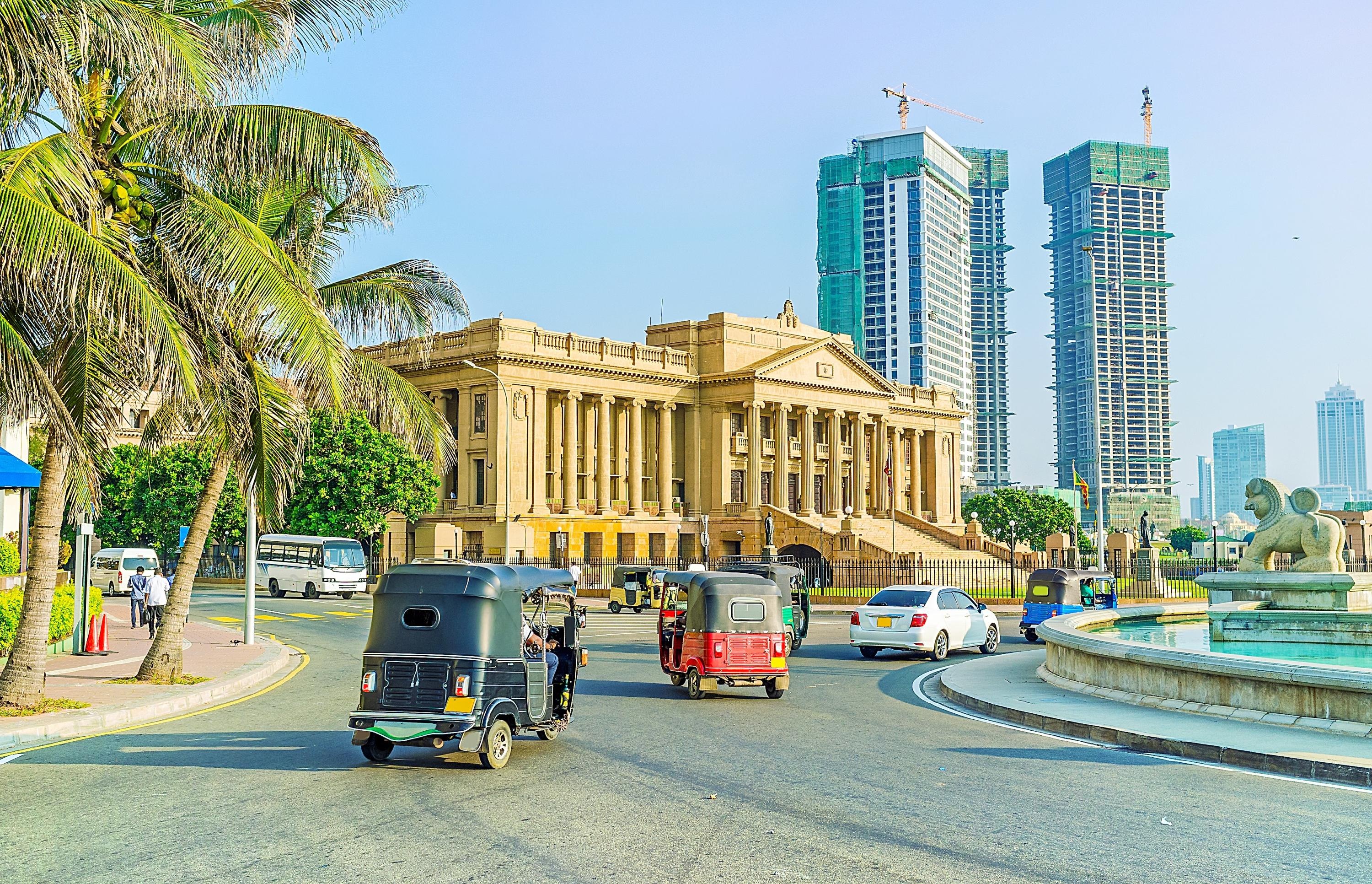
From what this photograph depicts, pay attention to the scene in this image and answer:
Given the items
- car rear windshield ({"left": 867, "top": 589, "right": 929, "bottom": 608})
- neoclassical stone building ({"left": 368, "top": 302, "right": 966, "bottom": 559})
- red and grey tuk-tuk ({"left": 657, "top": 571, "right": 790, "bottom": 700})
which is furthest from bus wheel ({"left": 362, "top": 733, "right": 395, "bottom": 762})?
neoclassical stone building ({"left": 368, "top": 302, "right": 966, "bottom": 559})

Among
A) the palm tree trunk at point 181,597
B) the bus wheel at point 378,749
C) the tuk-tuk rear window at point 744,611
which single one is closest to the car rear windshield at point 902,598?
the tuk-tuk rear window at point 744,611

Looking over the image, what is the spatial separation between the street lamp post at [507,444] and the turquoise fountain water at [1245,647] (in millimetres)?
11613

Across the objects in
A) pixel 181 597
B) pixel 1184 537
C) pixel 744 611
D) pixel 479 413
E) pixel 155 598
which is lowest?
pixel 155 598

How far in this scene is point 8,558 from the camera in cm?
2653

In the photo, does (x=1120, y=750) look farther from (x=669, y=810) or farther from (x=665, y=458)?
(x=665, y=458)

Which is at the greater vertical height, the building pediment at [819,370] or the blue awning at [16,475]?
the building pediment at [819,370]

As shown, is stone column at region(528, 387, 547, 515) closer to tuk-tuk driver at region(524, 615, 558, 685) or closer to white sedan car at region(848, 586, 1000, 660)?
white sedan car at region(848, 586, 1000, 660)

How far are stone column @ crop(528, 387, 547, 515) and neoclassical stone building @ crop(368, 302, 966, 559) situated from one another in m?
0.11

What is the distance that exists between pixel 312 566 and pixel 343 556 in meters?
1.30

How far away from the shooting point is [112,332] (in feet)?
43.6

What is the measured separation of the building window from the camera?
2840 inches

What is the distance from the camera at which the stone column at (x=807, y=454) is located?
270 ft

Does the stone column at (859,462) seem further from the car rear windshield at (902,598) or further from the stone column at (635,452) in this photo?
the car rear windshield at (902,598)

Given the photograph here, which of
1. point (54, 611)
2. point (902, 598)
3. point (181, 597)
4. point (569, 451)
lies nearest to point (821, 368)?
point (569, 451)
